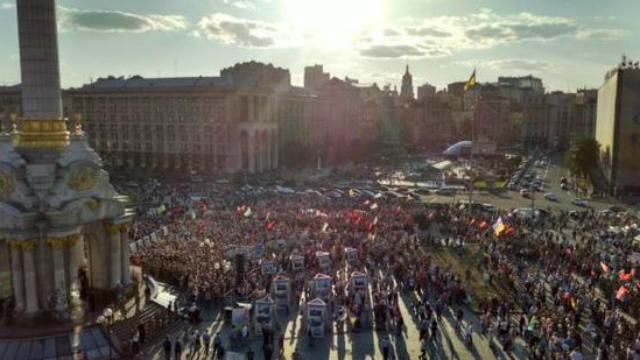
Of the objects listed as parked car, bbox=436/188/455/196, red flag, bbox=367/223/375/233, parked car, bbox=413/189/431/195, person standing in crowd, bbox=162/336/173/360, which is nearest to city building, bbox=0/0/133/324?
person standing in crowd, bbox=162/336/173/360

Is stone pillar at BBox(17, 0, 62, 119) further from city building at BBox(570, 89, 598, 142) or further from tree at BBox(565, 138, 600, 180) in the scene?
city building at BBox(570, 89, 598, 142)

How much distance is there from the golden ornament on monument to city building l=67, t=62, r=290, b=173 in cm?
5760

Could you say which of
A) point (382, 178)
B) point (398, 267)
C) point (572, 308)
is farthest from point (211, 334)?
point (382, 178)

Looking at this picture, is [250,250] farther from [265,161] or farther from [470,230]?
[265,161]

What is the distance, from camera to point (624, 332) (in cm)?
2308

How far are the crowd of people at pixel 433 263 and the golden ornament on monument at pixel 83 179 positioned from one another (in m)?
6.85

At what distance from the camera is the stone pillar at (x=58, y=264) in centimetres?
2371

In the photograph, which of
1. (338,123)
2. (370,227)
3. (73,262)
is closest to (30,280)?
(73,262)

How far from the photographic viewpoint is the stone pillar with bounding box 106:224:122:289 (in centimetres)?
2623

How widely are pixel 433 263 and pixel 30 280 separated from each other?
2120 cm

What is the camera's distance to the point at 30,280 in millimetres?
23469

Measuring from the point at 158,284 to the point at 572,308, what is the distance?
19.5m

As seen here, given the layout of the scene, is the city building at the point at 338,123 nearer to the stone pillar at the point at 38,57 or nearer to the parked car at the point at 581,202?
the parked car at the point at 581,202

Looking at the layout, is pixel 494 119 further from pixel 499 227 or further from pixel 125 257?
pixel 125 257
